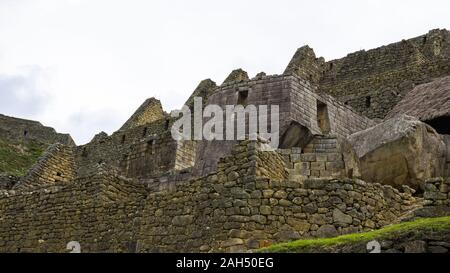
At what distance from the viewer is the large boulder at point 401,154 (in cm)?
1585

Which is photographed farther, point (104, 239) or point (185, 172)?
point (185, 172)

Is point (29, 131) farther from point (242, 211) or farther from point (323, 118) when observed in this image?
point (242, 211)

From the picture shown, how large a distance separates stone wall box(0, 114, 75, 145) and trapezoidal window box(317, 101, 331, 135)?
Answer: 3392cm

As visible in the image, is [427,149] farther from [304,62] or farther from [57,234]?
[304,62]

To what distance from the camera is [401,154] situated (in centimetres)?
1605

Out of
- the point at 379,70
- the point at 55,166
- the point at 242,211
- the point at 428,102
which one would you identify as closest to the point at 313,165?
the point at 242,211

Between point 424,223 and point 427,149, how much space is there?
7.29m

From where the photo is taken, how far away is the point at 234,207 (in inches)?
518

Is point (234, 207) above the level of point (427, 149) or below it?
below

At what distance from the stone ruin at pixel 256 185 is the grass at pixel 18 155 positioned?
14381mm

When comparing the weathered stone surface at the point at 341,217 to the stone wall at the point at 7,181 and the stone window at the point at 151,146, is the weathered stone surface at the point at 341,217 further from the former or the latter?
the stone window at the point at 151,146

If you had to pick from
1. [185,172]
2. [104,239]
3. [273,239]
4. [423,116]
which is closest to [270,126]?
[185,172]

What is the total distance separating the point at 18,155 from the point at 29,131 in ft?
41.1
